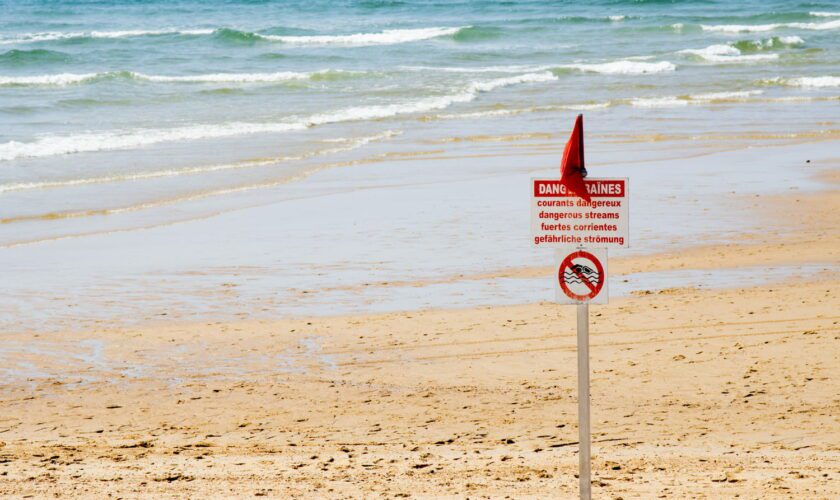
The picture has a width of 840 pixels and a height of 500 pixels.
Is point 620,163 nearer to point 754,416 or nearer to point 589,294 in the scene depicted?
point 754,416

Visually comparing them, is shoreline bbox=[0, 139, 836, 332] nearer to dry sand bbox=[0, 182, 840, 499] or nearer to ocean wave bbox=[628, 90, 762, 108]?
dry sand bbox=[0, 182, 840, 499]

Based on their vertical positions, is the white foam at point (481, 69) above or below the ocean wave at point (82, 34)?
below

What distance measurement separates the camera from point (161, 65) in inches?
1430

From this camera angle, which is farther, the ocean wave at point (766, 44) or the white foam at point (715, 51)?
the ocean wave at point (766, 44)

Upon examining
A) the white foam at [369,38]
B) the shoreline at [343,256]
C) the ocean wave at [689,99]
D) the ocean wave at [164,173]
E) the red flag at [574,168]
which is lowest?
the shoreline at [343,256]

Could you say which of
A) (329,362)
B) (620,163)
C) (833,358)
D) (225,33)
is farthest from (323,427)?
(225,33)

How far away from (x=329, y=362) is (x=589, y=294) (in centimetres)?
360

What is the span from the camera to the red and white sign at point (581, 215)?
4.34 m

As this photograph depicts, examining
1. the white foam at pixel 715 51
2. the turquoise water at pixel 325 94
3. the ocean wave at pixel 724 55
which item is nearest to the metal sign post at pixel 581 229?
the turquoise water at pixel 325 94

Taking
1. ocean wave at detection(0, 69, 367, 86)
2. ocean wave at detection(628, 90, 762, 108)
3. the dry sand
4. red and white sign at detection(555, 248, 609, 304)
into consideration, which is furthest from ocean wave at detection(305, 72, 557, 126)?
red and white sign at detection(555, 248, 609, 304)

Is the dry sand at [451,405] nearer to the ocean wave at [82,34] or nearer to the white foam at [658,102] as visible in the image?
the white foam at [658,102]

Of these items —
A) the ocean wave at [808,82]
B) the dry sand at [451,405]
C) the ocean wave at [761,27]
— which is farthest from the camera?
the ocean wave at [761,27]

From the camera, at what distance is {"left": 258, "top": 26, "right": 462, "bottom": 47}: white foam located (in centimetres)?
4816

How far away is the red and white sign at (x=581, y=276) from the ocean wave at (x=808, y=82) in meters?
26.9
